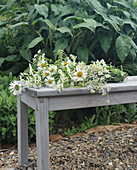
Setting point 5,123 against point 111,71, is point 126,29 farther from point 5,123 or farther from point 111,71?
point 5,123

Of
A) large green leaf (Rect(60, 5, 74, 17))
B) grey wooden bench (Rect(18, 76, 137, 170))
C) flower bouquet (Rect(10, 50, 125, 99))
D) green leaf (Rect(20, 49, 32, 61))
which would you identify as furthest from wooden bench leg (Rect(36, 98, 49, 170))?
large green leaf (Rect(60, 5, 74, 17))

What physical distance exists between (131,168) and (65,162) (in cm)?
53

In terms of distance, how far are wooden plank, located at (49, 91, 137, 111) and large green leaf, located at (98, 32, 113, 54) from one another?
3.49 feet

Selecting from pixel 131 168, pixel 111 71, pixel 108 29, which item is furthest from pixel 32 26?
pixel 131 168

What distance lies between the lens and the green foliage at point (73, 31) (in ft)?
8.05

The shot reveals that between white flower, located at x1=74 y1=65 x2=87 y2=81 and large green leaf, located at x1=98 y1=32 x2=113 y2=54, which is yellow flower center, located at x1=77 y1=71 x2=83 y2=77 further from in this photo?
large green leaf, located at x1=98 y1=32 x2=113 y2=54

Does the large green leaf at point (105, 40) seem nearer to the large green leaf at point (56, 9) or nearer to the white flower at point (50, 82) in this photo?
the large green leaf at point (56, 9)

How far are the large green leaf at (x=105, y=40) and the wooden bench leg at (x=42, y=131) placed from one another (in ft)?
4.55

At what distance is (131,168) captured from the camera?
183 cm

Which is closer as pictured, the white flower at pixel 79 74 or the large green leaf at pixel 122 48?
the white flower at pixel 79 74

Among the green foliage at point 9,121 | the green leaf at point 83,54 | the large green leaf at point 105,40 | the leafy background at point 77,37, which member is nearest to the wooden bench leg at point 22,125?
the green foliage at point 9,121

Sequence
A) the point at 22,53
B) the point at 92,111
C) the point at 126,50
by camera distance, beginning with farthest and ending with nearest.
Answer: the point at 92,111, the point at 22,53, the point at 126,50

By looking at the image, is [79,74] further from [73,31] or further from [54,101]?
[73,31]

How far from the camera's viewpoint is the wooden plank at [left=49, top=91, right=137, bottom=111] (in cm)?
125
